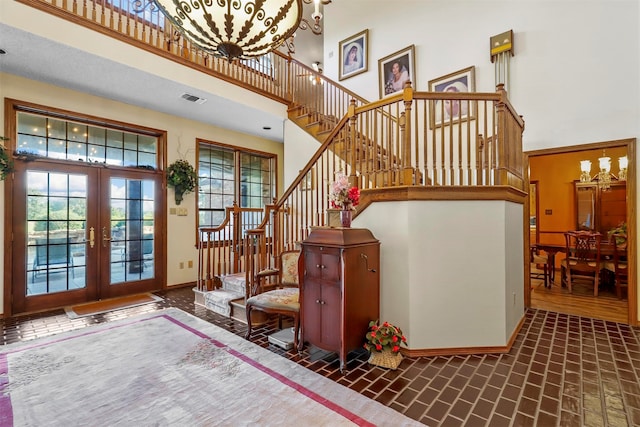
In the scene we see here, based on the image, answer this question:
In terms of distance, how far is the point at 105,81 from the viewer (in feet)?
14.0

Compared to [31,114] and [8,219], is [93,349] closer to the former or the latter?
[8,219]

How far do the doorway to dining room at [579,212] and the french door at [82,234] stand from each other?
6253mm

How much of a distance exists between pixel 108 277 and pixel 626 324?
7.36 m

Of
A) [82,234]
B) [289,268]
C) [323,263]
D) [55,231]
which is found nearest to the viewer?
[323,263]

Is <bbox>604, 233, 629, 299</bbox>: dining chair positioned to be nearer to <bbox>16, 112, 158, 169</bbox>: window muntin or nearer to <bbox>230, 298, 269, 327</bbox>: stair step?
<bbox>230, 298, 269, 327</bbox>: stair step

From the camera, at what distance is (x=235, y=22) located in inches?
72.7

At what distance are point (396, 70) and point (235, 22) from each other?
461 cm

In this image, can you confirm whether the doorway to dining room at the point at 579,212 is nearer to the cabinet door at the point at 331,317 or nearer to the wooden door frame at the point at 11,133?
the cabinet door at the point at 331,317

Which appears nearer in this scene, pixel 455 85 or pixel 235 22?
pixel 235 22

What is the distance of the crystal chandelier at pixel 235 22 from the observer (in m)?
1.79

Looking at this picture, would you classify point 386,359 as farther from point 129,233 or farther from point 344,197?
point 129,233

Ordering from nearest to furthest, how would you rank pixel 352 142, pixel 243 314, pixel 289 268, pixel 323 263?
pixel 323 263 < pixel 352 142 < pixel 289 268 < pixel 243 314

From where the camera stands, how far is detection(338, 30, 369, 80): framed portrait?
6.25 m

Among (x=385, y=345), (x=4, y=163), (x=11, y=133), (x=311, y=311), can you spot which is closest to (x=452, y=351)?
(x=385, y=345)
